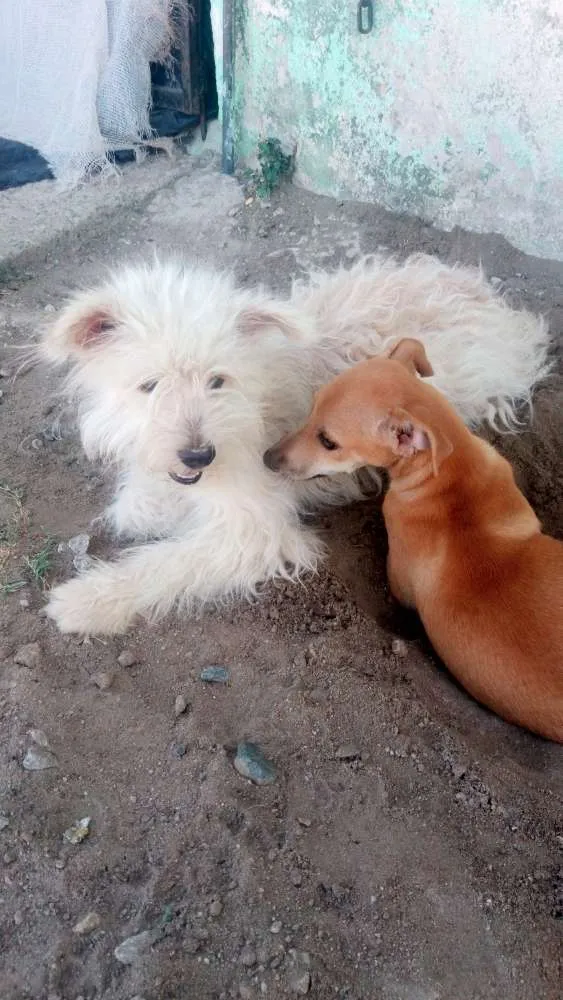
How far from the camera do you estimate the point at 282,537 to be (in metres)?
3.72

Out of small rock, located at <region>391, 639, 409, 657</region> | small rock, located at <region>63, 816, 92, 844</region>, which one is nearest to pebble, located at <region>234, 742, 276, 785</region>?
small rock, located at <region>63, 816, 92, 844</region>

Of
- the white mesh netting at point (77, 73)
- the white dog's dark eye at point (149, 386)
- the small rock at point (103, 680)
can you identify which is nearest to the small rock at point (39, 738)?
the small rock at point (103, 680)

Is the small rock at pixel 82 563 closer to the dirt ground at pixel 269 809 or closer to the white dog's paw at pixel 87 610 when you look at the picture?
the dirt ground at pixel 269 809

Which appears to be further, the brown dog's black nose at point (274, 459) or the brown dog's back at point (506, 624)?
the brown dog's black nose at point (274, 459)

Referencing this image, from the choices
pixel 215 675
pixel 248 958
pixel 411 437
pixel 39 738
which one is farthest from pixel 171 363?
pixel 248 958

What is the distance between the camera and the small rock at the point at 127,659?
333cm

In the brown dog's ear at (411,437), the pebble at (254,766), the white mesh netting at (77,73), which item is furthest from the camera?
the white mesh netting at (77,73)

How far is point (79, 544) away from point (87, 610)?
532mm

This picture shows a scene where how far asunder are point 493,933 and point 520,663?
3.01ft

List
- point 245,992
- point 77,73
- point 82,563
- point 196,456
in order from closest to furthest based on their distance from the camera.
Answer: point 245,992
point 196,456
point 82,563
point 77,73

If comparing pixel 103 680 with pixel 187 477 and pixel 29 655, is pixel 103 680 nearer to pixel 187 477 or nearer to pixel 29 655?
pixel 29 655

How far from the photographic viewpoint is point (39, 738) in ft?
9.64

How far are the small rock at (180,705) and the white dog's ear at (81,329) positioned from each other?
1457 millimetres

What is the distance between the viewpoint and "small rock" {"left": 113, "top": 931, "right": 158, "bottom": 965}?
235cm
